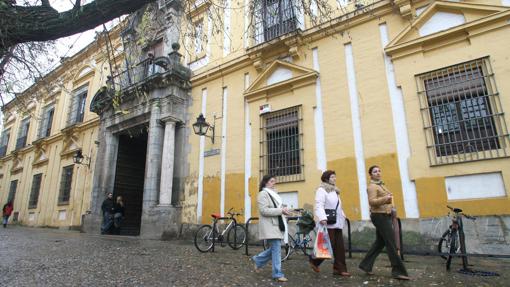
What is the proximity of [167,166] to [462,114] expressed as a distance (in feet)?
28.0

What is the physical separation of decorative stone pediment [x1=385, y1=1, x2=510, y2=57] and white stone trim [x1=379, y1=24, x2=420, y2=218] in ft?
1.67

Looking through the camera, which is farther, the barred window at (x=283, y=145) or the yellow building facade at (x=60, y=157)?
the yellow building facade at (x=60, y=157)

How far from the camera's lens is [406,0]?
26.1 ft

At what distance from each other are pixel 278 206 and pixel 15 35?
12.1 feet

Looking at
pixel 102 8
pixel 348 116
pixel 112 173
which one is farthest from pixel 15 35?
pixel 112 173

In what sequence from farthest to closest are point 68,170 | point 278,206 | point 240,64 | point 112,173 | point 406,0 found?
point 68,170, point 112,173, point 240,64, point 406,0, point 278,206

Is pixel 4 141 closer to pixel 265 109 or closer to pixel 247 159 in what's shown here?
pixel 247 159

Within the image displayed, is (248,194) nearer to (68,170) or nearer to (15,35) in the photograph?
(15,35)

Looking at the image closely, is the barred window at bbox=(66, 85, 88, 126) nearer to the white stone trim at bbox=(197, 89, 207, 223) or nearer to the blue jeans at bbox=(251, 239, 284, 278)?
the white stone trim at bbox=(197, 89, 207, 223)

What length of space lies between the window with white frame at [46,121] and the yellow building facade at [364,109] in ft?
42.7

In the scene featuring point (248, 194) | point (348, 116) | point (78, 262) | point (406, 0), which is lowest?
point (78, 262)

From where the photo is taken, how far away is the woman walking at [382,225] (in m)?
4.34

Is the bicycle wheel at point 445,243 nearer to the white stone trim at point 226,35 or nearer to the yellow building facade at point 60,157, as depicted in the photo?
the white stone trim at point 226,35

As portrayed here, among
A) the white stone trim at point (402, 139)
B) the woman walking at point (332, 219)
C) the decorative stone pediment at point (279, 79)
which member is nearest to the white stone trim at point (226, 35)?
the decorative stone pediment at point (279, 79)
